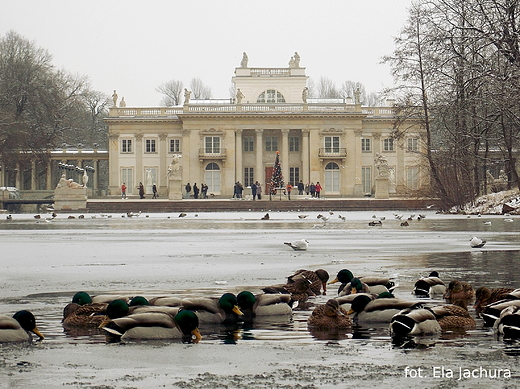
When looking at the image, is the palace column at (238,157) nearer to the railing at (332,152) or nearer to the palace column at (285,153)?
the palace column at (285,153)

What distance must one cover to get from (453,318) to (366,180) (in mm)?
74259

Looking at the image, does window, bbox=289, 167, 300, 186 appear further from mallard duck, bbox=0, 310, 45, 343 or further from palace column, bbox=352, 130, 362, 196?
mallard duck, bbox=0, 310, 45, 343

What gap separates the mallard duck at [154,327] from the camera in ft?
21.6

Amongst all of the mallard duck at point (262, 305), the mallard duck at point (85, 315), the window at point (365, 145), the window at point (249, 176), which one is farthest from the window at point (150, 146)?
the mallard duck at point (85, 315)

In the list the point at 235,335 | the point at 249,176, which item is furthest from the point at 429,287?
the point at 249,176

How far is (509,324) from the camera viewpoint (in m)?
6.64

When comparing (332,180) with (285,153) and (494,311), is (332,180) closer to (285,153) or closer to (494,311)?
(285,153)

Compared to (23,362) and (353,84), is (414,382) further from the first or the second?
(353,84)

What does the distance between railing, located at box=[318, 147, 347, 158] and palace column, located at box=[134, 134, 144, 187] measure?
16250mm

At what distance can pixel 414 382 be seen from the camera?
203 inches

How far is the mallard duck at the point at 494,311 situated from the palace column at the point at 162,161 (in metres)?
74.2

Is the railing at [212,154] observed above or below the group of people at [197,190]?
above

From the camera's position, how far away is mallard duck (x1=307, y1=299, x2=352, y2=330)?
23.5ft

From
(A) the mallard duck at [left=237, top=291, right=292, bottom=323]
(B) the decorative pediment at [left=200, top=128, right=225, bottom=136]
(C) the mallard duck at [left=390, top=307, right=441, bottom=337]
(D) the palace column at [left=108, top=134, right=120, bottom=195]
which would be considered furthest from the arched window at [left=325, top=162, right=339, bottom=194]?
(C) the mallard duck at [left=390, top=307, right=441, bottom=337]
